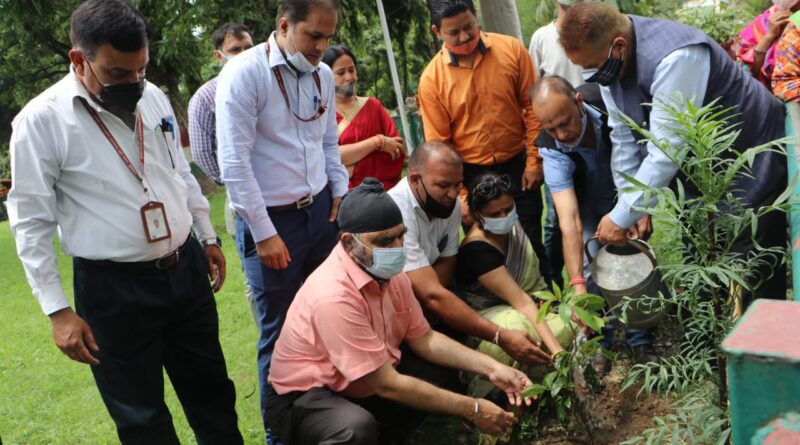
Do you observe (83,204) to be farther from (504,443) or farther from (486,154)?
(486,154)

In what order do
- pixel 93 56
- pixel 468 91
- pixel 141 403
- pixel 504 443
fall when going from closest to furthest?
pixel 93 56, pixel 141 403, pixel 504 443, pixel 468 91

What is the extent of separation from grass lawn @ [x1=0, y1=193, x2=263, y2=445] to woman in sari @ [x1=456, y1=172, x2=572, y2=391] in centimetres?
132

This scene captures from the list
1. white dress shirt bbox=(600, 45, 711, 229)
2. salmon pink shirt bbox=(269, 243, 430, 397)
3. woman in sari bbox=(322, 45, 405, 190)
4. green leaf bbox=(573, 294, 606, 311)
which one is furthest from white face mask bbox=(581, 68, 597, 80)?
woman in sari bbox=(322, 45, 405, 190)

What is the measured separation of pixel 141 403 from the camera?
2.77m

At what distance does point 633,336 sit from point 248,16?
769 cm

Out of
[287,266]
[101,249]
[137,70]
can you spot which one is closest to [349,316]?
[287,266]

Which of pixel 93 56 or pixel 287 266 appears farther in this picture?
pixel 287 266

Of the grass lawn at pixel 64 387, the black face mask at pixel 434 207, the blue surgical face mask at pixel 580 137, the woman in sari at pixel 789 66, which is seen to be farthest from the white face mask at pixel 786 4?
the grass lawn at pixel 64 387

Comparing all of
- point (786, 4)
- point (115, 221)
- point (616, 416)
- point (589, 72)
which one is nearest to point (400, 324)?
point (616, 416)

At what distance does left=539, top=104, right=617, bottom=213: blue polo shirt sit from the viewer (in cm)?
365

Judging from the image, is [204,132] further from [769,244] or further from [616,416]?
[769,244]

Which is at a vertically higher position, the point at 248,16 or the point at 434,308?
the point at 248,16

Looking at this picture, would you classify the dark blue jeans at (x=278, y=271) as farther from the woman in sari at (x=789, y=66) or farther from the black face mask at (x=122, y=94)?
the woman in sari at (x=789, y=66)

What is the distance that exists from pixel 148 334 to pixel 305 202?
1.00 metres
